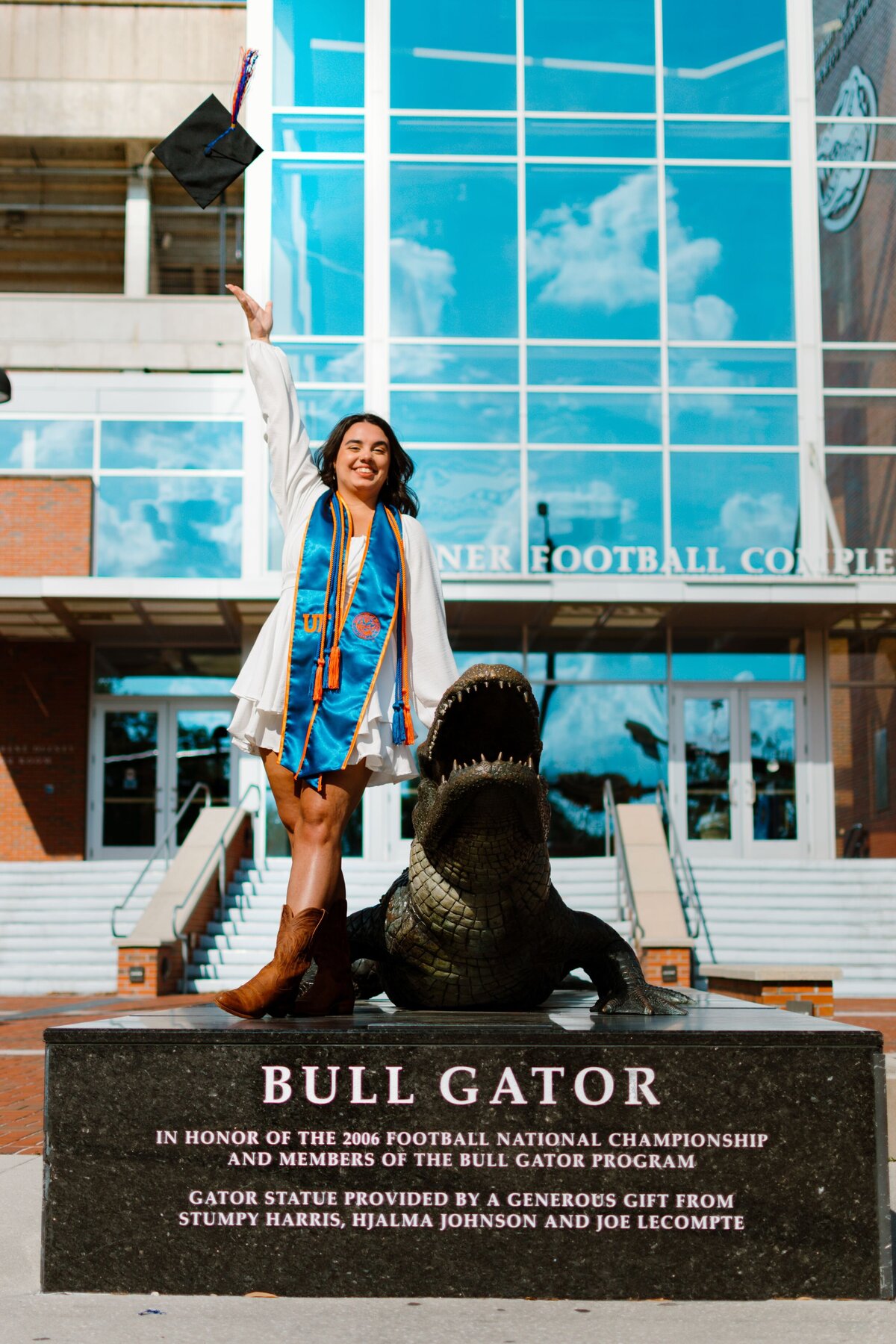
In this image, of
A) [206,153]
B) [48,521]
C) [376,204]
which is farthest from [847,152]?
[206,153]

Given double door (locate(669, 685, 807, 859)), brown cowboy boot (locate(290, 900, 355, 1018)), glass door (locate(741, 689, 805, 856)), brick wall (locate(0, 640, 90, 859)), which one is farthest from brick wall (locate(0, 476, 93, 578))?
brown cowboy boot (locate(290, 900, 355, 1018))

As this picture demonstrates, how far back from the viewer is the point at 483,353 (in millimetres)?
20297

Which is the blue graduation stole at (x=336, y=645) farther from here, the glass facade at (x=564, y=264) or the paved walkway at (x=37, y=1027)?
the glass facade at (x=564, y=264)

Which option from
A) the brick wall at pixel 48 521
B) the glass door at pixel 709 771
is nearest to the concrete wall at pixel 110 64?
the brick wall at pixel 48 521

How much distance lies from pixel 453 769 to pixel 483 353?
17644 millimetres

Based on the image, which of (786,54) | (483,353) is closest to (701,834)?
(483,353)

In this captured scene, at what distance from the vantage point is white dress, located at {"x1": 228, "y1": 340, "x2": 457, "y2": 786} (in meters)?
3.87

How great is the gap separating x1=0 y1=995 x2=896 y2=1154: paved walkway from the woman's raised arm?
5.74 ft

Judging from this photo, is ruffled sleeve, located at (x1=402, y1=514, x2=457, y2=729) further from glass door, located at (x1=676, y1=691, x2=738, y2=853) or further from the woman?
glass door, located at (x1=676, y1=691, x2=738, y2=853)

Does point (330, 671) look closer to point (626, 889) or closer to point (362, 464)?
point (362, 464)

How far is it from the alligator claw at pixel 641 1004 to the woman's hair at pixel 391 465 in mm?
1611

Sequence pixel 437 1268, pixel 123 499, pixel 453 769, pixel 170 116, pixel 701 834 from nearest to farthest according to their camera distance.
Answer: pixel 437 1268
pixel 453 769
pixel 701 834
pixel 123 499
pixel 170 116

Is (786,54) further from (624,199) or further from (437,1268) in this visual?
(437,1268)

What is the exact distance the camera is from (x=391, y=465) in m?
4.27
